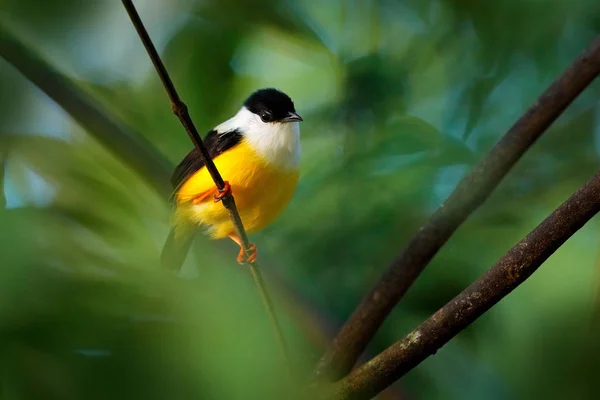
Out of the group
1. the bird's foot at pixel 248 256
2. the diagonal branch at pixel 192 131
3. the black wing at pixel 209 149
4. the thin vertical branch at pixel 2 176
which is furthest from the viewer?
the black wing at pixel 209 149

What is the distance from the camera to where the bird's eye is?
A: 1.71m

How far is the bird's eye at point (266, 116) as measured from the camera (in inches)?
67.4

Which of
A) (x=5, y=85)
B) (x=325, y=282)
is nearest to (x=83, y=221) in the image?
(x=5, y=85)

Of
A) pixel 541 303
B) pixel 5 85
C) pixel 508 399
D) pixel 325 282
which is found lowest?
pixel 508 399

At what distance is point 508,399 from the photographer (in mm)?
1489

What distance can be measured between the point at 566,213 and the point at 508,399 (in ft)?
2.31

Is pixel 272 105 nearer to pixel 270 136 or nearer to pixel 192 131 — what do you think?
pixel 270 136

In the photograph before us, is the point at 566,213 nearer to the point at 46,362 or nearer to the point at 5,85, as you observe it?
the point at 46,362

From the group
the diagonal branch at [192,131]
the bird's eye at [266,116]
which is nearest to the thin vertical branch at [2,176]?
the diagonal branch at [192,131]

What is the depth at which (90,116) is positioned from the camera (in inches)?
55.7

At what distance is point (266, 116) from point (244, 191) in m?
0.21

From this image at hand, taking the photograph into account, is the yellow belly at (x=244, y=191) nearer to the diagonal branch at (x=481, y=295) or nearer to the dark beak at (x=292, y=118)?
the dark beak at (x=292, y=118)

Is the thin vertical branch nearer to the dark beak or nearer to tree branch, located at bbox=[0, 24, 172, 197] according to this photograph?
tree branch, located at bbox=[0, 24, 172, 197]

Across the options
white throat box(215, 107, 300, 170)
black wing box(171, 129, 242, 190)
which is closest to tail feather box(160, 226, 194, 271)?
black wing box(171, 129, 242, 190)
